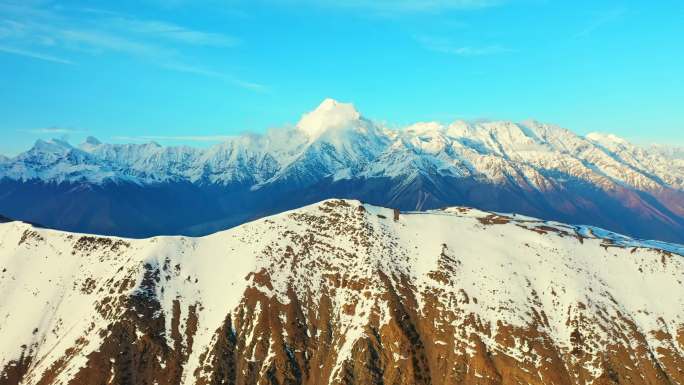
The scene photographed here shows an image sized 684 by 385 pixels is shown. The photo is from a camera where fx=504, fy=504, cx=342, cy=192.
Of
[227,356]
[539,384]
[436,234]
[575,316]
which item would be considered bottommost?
[539,384]

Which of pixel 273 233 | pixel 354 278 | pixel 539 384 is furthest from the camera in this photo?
pixel 273 233

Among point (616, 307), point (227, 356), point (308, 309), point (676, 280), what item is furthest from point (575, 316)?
point (227, 356)

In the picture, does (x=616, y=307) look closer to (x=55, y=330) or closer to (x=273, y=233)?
(x=273, y=233)

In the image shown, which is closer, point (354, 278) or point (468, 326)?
point (468, 326)

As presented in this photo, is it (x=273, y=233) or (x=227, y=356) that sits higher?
(x=273, y=233)

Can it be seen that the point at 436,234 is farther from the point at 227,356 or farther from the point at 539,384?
the point at 227,356

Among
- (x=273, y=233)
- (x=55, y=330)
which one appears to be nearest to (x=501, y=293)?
(x=273, y=233)

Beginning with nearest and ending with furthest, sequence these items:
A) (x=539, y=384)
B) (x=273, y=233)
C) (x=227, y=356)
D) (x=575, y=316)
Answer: (x=539, y=384), (x=227, y=356), (x=575, y=316), (x=273, y=233)
